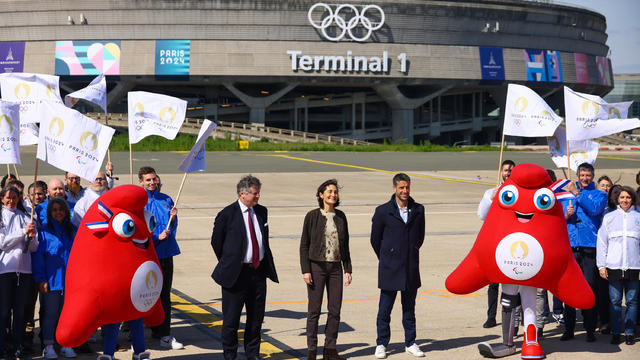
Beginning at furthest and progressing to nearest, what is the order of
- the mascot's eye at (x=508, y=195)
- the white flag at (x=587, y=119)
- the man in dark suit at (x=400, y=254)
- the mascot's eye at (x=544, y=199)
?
the white flag at (x=587, y=119) < the man in dark suit at (x=400, y=254) < the mascot's eye at (x=508, y=195) < the mascot's eye at (x=544, y=199)

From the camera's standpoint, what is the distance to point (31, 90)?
1086cm

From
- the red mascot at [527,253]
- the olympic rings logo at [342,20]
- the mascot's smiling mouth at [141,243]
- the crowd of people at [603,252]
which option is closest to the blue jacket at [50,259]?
the mascot's smiling mouth at [141,243]

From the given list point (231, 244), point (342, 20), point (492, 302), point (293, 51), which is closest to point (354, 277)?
point (492, 302)

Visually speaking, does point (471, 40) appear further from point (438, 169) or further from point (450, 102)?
point (438, 169)

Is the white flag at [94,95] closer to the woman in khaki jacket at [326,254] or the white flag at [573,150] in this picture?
the woman in khaki jacket at [326,254]

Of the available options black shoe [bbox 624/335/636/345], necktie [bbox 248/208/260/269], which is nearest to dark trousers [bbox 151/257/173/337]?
necktie [bbox 248/208/260/269]

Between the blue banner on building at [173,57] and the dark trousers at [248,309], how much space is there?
66009 mm

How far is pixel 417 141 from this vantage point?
86500 mm

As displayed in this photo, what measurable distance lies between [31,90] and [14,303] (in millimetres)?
3394

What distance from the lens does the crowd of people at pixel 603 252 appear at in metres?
9.44

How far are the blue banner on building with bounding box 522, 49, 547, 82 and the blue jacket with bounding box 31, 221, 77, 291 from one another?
Answer: 7669 centimetres

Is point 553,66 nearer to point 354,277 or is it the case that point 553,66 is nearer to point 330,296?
point 354,277

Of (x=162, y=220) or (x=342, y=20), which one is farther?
(x=342, y=20)

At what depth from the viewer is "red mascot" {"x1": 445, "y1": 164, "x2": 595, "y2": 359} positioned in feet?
27.8
